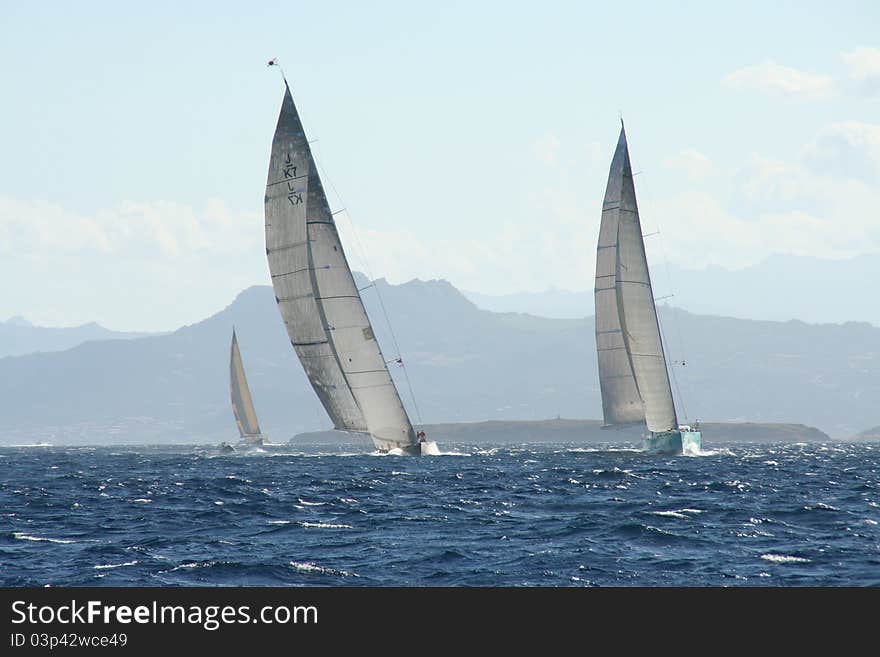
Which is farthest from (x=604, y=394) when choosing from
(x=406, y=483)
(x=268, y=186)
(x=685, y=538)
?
(x=685, y=538)

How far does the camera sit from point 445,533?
Answer: 26047 millimetres

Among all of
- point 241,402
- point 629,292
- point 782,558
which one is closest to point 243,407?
point 241,402

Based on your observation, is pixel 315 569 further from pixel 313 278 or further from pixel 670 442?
pixel 670 442

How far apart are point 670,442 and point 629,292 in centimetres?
1045

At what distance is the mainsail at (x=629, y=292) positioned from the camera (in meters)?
65.2

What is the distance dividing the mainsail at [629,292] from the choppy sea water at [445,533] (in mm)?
20721

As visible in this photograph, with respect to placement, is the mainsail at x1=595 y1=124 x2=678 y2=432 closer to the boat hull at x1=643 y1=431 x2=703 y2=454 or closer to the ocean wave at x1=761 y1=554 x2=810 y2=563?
the boat hull at x1=643 y1=431 x2=703 y2=454

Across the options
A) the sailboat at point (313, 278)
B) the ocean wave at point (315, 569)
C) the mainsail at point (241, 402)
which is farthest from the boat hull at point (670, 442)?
the mainsail at point (241, 402)

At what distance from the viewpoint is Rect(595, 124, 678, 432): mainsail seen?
214ft

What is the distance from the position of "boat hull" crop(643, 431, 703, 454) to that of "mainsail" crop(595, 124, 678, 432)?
5.36 feet

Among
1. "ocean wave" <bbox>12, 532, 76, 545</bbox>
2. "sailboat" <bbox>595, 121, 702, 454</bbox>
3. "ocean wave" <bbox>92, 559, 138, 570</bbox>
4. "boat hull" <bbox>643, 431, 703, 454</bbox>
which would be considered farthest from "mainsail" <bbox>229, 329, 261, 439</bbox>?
"ocean wave" <bbox>92, 559, 138, 570</bbox>
